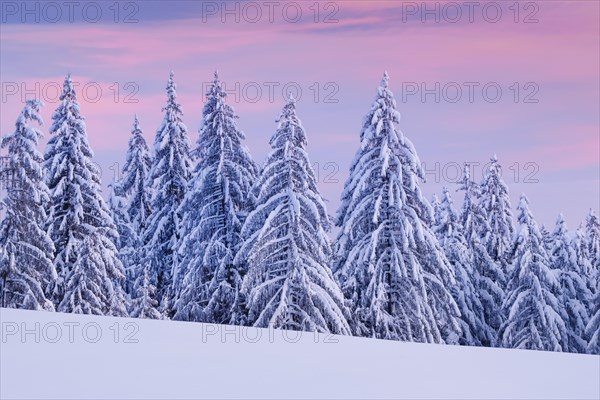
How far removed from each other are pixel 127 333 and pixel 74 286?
2130 centimetres

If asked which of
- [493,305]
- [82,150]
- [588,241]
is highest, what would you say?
[82,150]

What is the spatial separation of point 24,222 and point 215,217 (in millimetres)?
8474

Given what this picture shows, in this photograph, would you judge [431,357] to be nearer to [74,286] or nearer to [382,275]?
[382,275]

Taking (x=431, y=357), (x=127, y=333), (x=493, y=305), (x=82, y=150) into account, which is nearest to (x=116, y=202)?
(x=82, y=150)

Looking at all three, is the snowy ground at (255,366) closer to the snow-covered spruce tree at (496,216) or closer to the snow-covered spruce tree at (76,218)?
the snow-covered spruce tree at (76,218)

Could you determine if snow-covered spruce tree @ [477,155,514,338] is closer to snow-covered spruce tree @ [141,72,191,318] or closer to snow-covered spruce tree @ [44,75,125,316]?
snow-covered spruce tree @ [141,72,191,318]

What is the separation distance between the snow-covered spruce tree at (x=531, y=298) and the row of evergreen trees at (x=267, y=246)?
0.08 m

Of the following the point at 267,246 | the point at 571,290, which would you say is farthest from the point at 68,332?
the point at 571,290

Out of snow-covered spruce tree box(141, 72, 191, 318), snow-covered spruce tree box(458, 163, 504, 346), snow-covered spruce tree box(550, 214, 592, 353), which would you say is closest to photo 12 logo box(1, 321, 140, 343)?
snow-covered spruce tree box(141, 72, 191, 318)

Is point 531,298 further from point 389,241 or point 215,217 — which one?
point 215,217

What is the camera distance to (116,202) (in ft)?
133

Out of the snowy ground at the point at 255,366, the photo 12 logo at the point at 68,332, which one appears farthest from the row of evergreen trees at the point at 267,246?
the snowy ground at the point at 255,366

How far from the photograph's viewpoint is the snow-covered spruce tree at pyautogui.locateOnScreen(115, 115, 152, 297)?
38.0 meters

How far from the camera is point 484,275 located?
3900 centimetres
